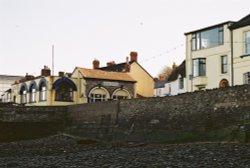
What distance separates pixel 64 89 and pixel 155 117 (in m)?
21.6

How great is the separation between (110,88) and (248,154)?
1407 inches

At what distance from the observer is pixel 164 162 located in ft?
69.5

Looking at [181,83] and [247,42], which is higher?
[247,42]

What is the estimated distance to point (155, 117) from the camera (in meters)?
35.6

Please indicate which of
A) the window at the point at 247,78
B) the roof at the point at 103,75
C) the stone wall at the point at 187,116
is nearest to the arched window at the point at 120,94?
the roof at the point at 103,75

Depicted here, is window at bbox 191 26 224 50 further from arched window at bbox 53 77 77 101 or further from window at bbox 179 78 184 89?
arched window at bbox 53 77 77 101

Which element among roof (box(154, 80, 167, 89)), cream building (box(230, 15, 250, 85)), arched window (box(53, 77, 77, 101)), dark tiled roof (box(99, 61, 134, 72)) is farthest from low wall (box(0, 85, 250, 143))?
roof (box(154, 80, 167, 89))

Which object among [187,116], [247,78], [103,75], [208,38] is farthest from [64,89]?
[187,116]

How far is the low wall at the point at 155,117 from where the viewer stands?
29239mm

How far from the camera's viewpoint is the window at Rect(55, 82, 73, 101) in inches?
2136

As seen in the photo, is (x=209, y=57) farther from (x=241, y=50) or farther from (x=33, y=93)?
(x=33, y=93)

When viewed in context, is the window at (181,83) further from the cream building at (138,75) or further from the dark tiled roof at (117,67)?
the dark tiled roof at (117,67)

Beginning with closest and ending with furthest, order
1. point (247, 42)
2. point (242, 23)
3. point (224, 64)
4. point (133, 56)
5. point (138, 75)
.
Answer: point (247, 42) → point (242, 23) → point (224, 64) → point (138, 75) → point (133, 56)

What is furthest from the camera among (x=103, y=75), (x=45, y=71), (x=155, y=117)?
(x=45, y=71)
